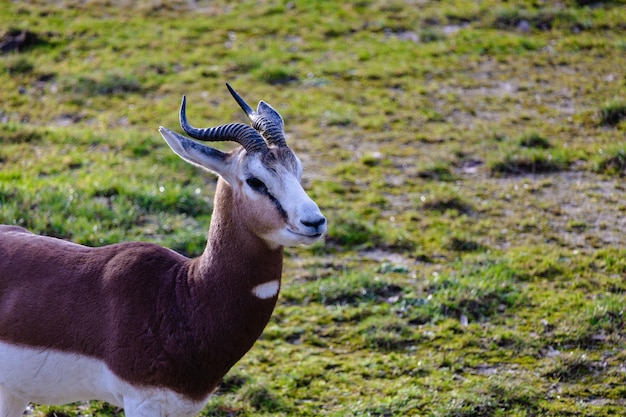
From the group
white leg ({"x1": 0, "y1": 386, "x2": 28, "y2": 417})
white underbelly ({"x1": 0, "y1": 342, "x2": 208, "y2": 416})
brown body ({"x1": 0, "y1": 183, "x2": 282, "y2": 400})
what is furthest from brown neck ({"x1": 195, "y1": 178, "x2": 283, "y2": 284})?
white leg ({"x1": 0, "y1": 386, "x2": 28, "y2": 417})

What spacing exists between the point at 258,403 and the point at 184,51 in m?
7.62

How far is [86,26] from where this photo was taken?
1319 cm

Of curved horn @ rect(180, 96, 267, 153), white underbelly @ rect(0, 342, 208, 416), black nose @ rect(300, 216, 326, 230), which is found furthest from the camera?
curved horn @ rect(180, 96, 267, 153)

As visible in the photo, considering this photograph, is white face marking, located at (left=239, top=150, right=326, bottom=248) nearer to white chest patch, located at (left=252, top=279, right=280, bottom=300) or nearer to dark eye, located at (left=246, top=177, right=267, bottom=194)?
dark eye, located at (left=246, top=177, right=267, bottom=194)

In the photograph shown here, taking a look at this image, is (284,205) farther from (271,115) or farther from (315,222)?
(271,115)

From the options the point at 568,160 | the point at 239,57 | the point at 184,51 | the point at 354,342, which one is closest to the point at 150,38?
the point at 184,51

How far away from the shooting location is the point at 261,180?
4457mm

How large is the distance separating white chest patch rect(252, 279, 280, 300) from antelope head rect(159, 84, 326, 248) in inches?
8.1

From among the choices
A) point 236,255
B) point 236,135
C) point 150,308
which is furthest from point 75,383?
point 236,135

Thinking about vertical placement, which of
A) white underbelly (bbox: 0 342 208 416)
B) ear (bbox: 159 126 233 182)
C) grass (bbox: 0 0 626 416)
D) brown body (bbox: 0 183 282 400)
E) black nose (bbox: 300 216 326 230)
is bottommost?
grass (bbox: 0 0 626 416)

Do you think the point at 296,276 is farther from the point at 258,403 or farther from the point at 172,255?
the point at 172,255

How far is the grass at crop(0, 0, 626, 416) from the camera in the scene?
20.7 ft

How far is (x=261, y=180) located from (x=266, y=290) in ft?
1.86

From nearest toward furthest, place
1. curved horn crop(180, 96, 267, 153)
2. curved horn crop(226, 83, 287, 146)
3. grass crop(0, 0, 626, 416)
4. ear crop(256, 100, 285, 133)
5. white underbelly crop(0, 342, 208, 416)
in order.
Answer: white underbelly crop(0, 342, 208, 416)
curved horn crop(180, 96, 267, 153)
curved horn crop(226, 83, 287, 146)
ear crop(256, 100, 285, 133)
grass crop(0, 0, 626, 416)
